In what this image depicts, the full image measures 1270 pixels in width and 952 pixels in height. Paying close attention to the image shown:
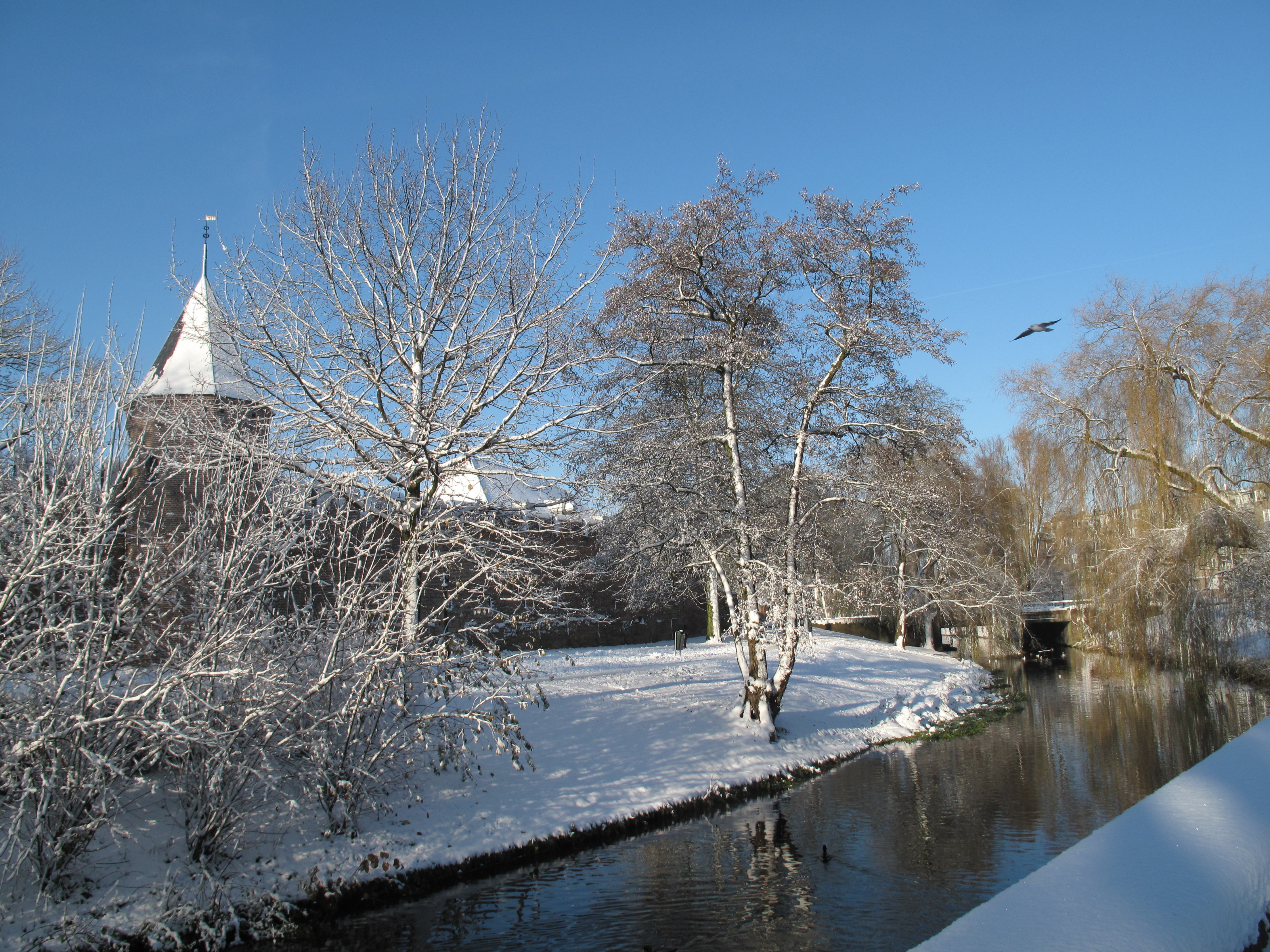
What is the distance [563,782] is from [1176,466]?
16.3 m

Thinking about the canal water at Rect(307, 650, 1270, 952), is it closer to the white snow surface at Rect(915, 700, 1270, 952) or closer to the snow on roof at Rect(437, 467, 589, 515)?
the white snow surface at Rect(915, 700, 1270, 952)

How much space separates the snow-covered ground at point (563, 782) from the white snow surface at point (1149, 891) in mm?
5506

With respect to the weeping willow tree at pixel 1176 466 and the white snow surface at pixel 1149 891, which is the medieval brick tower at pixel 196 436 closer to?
the white snow surface at pixel 1149 891

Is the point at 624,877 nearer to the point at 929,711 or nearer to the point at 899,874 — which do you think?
the point at 899,874

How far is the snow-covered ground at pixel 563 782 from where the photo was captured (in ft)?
22.3

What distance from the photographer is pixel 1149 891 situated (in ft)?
16.4

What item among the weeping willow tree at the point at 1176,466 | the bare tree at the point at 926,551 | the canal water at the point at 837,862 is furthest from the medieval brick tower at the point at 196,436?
the weeping willow tree at the point at 1176,466

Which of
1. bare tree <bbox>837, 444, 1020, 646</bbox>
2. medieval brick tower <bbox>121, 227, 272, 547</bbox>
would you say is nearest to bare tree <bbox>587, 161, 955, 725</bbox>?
bare tree <bbox>837, 444, 1020, 646</bbox>

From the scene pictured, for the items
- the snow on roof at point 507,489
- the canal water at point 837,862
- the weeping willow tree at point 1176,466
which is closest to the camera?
the canal water at point 837,862

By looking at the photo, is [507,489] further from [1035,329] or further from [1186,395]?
[1186,395]

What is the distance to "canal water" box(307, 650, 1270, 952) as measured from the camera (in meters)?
6.98

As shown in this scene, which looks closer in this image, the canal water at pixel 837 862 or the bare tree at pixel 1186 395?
the canal water at pixel 837 862

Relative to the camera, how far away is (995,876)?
8016 millimetres

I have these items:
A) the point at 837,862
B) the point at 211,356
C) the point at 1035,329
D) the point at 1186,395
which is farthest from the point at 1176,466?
the point at 211,356
